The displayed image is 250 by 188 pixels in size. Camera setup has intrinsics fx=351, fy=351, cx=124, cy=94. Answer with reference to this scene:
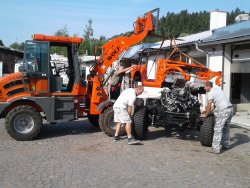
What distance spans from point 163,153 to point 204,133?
1302 mm

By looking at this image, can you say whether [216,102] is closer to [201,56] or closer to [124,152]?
[124,152]

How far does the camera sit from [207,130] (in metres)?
8.64

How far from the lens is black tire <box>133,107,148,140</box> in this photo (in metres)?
9.25

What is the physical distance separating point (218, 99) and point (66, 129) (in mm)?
4844

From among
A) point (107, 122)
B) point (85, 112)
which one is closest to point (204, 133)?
point (107, 122)

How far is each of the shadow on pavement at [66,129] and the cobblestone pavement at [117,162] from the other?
0.06 meters

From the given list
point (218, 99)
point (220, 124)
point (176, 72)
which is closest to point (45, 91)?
point (176, 72)

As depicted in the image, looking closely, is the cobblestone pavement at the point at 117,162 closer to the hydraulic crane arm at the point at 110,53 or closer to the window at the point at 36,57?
the hydraulic crane arm at the point at 110,53

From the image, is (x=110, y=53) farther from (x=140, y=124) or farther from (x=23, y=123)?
(x=23, y=123)

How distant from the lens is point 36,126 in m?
9.16

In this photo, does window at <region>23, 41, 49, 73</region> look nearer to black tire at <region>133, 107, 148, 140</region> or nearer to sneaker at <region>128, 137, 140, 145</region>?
black tire at <region>133, 107, 148, 140</region>

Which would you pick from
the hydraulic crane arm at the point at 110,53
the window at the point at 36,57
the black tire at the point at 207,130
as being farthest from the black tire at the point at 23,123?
the black tire at the point at 207,130

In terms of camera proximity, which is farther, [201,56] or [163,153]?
[201,56]

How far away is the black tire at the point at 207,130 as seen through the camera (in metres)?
8.65
